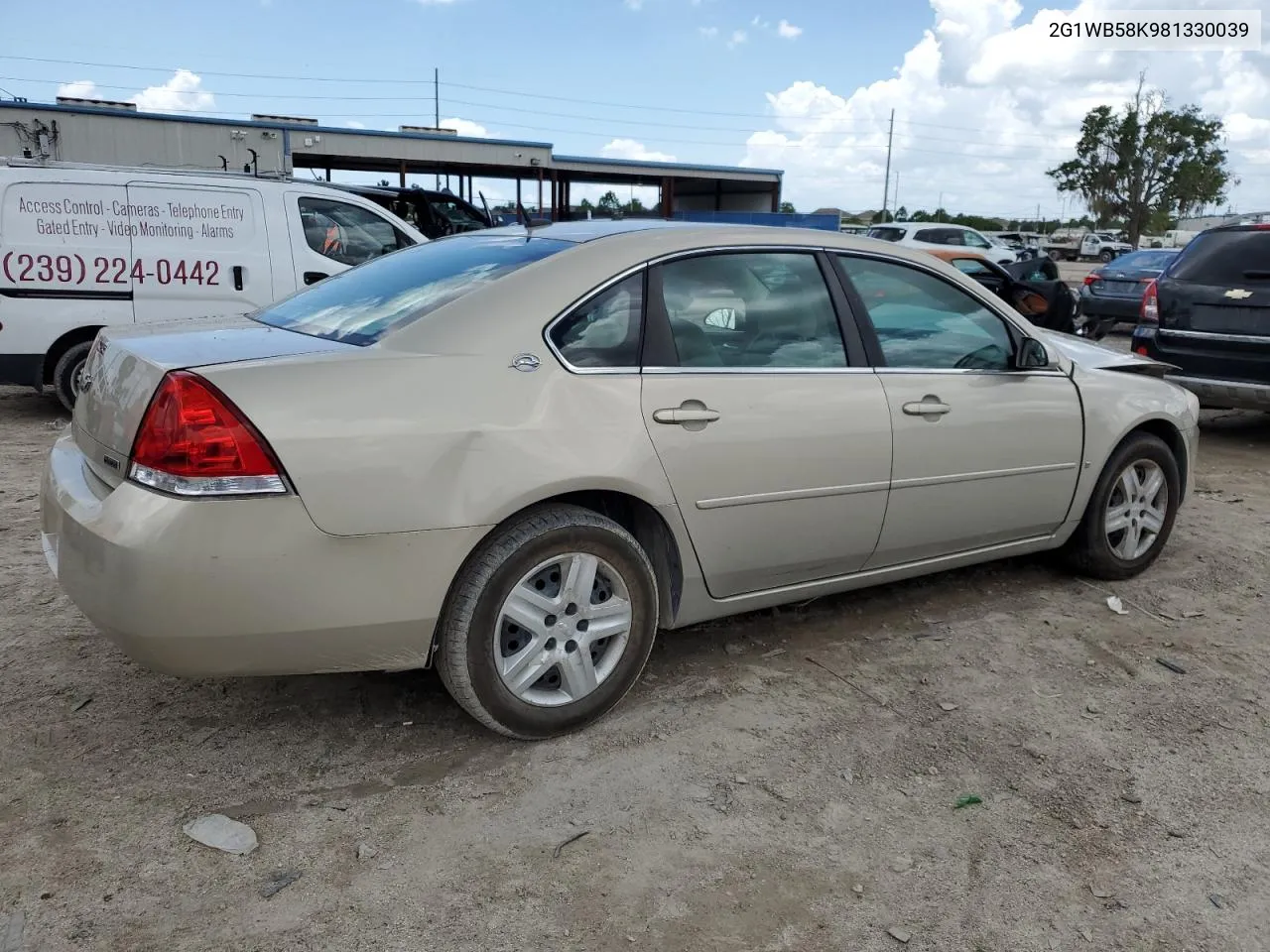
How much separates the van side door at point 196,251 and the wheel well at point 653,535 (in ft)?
17.4

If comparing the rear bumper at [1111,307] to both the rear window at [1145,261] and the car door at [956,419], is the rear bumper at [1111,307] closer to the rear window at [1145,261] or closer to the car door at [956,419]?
the rear window at [1145,261]

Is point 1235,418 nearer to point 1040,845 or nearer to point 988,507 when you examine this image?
point 988,507

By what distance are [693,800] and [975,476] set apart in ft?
5.90

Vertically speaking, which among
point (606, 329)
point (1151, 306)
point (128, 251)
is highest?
point (128, 251)

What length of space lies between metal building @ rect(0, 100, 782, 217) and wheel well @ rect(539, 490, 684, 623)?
723 inches

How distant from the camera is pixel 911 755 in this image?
121 inches

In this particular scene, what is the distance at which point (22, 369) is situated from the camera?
23.9 feet

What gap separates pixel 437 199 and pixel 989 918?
1337 centimetres

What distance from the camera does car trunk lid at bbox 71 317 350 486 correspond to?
8.62 feet

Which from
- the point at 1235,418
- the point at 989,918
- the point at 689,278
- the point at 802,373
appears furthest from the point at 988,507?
the point at 1235,418

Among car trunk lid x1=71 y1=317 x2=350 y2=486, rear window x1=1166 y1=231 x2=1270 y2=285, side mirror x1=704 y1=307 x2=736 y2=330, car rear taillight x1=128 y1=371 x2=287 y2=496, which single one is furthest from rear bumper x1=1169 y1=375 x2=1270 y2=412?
car rear taillight x1=128 y1=371 x2=287 y2=496

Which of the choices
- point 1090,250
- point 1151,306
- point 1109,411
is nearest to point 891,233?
point 1151,306

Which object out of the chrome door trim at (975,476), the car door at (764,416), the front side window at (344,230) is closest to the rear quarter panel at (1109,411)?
the chrome door trim at (975,476)

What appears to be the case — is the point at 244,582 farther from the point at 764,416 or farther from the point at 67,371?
the point at 67,371
